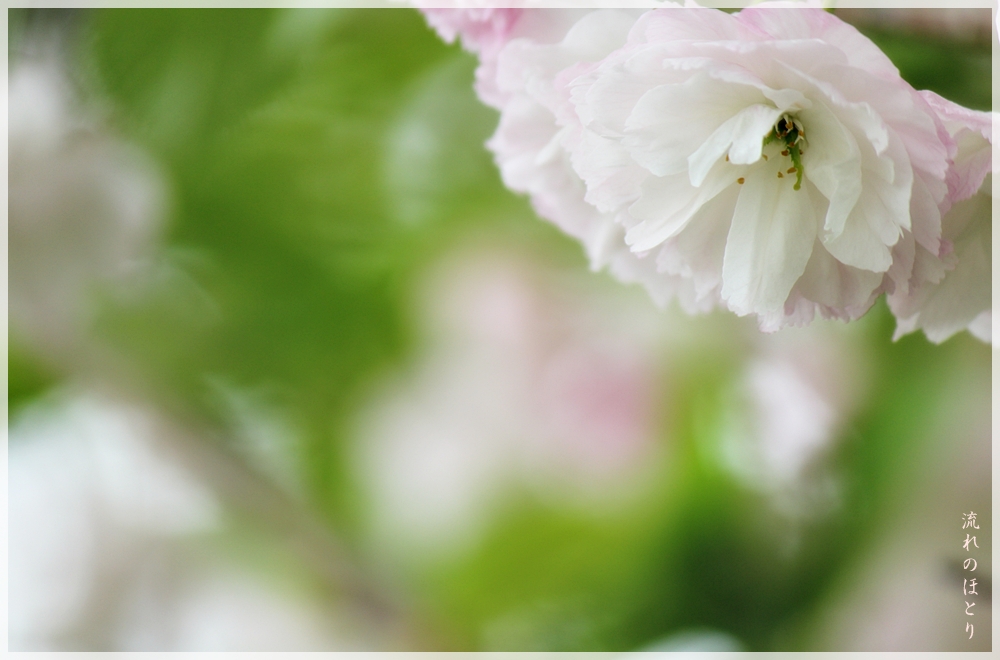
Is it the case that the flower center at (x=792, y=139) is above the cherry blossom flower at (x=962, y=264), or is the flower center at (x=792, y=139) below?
above

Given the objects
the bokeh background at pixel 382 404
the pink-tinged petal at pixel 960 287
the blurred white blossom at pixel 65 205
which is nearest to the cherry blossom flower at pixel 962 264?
the pink-tinged petal at pixel 960 287

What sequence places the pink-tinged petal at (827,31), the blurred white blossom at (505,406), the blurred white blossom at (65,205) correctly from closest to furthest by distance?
the pink-tinged petal at (827,31), the blurred white blossom at (65,205), the blurred white blossom at (505,406)

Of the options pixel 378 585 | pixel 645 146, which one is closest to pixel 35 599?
pixel 378 585

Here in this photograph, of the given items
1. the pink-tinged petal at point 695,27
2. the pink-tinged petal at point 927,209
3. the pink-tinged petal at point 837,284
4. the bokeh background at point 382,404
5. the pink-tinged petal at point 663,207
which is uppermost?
the bokeh background at point 382,404

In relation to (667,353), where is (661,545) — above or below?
below

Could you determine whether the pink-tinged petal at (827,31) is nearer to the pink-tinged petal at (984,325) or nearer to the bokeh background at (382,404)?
the pink-tinged petal at (984,325)

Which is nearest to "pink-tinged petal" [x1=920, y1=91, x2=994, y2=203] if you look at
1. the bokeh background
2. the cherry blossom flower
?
the cherry blossom flower

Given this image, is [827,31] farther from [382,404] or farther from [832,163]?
[382,404]

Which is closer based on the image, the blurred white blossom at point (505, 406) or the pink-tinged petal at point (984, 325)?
the pink-tinged petal at point (984, 325)

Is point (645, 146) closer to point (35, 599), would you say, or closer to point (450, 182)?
point (450, 182)

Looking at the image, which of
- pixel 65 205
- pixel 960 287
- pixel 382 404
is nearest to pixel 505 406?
pixel 382 404
